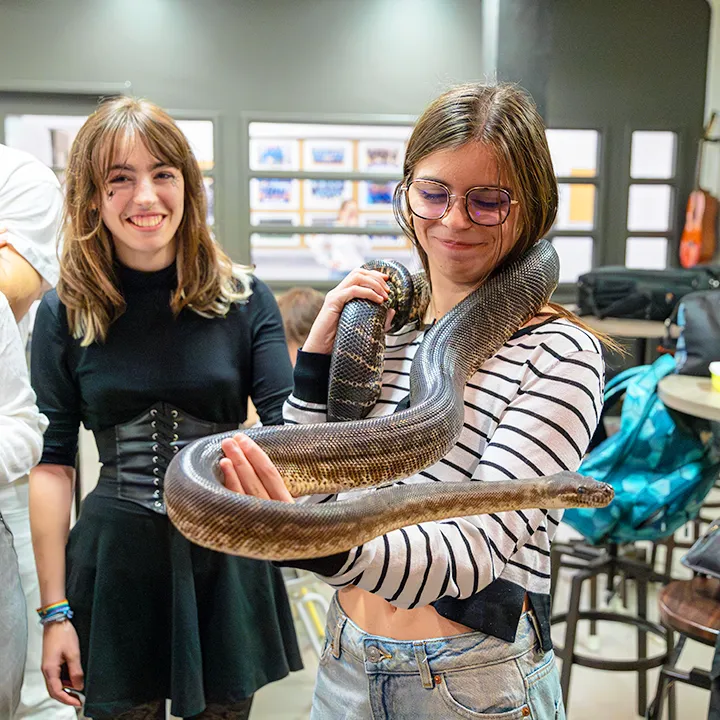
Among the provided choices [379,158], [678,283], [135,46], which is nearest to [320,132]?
[379,158]

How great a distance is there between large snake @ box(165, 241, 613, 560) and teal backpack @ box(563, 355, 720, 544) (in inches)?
65.6

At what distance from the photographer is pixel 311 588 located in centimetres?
400

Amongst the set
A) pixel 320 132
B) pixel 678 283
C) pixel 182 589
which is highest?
pixel 320 132

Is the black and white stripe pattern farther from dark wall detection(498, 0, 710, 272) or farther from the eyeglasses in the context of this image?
dark wall detection(498, 0, 710, 272)

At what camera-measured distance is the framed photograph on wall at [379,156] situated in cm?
713

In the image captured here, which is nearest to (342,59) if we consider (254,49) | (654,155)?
(254,49)

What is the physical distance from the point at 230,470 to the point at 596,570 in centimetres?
243

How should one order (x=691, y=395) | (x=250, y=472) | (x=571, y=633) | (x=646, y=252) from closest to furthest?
(x=250, y=472), (x=691, y=395), (x=571, y=633), (x=646, y=252)

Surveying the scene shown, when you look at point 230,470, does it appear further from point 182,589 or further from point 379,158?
point 379,158

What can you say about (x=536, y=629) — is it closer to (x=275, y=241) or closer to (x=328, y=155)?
(x=275, y=241)

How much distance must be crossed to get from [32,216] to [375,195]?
5511 millimetres

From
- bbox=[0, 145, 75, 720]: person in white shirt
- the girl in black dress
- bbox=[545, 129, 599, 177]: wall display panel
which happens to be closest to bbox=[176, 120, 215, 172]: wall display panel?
bbox=[545, 129, 599, 177]: wall display panel

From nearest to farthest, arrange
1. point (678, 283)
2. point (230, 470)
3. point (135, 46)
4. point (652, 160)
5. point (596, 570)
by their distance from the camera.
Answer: point (230, 470)
point (596, 570)
point (678, 283)
point (135, 46)
point (652, 160)

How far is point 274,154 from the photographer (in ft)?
23.0
